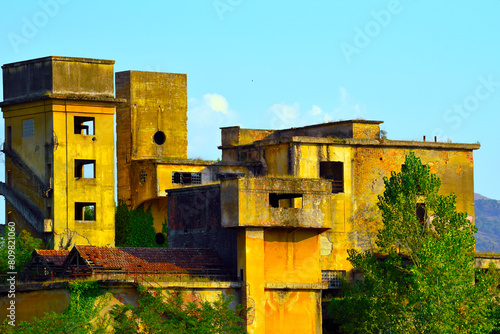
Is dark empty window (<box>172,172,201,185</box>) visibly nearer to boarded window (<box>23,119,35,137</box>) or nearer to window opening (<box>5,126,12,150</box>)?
boarded window (<box>23,119,35,137</box>)

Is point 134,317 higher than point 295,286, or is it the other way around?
point 295,286

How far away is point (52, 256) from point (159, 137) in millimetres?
13408

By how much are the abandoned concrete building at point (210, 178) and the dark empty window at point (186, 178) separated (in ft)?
0.22

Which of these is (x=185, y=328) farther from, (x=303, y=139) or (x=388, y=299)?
(x=303, y=139)

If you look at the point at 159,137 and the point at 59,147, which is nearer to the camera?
the point at 59,147

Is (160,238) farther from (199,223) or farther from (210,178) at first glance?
(199,223)

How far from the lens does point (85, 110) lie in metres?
43.7

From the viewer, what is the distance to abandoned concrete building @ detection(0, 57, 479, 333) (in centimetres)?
3588

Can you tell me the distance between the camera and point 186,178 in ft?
153

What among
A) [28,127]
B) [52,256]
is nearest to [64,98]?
[28,127]

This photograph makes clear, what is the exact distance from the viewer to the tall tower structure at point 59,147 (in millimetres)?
42906

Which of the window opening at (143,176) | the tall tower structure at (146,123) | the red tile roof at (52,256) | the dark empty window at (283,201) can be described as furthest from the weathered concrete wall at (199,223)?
the tall tower structure at (146,123)

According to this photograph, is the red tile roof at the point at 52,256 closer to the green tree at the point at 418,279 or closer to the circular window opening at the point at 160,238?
the circular window opening at the point at 160,238

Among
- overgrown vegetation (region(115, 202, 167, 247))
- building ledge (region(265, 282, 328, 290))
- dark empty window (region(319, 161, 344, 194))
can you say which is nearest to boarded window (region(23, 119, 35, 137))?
overgrown vegetation (region(115, 202, 167, 247))
